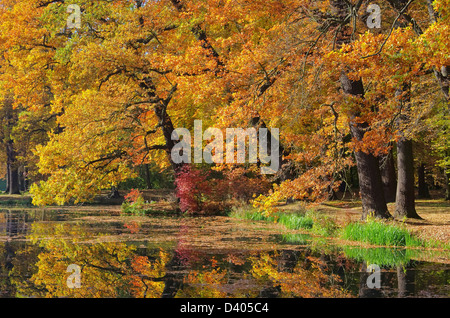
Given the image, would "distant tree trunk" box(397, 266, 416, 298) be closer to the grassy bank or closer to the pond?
the pond

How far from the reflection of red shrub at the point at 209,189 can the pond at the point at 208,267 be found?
8631 millimetres

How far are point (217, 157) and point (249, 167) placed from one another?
5.40 m

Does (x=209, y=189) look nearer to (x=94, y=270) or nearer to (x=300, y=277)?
(x=94, y=270)

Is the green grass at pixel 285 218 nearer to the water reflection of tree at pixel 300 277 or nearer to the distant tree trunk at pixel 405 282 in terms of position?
the water reflection of tree at pixel 300 277

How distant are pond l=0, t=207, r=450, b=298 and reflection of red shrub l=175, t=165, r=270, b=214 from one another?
8.63 m

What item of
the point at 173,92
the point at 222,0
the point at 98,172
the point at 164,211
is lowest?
the point at 164,211

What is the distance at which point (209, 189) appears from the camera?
2430cm

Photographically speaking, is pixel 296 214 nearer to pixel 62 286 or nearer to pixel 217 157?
pixel 217 157

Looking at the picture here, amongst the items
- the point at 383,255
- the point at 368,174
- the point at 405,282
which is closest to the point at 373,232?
the point at 383,255

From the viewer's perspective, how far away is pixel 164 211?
25.8 m

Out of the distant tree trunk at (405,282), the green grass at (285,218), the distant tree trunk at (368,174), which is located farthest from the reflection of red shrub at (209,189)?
the distant tree trunk at (405,282)

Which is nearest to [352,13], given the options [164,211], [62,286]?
[62,286]

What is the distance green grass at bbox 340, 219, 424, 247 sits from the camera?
42.7ft

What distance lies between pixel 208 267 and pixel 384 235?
5604 mm
